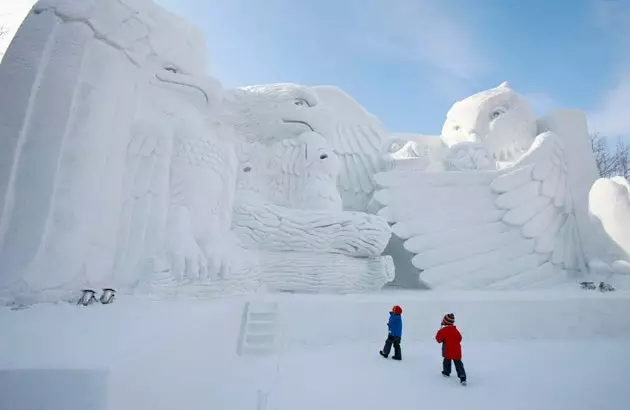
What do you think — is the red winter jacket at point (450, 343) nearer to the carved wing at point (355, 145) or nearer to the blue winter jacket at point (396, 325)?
the blue winter jacket at point (396, 325)

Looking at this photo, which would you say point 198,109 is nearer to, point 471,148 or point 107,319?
point 107,319

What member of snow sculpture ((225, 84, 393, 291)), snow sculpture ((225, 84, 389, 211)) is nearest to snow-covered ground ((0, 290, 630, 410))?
snow sculpture ((225, 84, 393, 291))

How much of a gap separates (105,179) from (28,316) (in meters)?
0.90

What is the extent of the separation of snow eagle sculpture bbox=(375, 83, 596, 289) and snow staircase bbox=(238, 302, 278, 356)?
5.91 feet

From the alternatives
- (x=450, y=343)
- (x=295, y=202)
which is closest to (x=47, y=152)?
(x=295, y=202)

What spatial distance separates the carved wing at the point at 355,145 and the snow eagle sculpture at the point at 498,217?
19.9 inches

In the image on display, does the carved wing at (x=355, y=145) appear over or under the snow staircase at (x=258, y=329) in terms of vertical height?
over

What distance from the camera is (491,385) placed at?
6.22 ft

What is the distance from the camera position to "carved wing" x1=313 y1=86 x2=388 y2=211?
4.67 metres

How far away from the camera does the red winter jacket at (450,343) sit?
6.36 feet

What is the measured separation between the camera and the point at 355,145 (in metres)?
4.86

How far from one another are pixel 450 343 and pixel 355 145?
3.30 meters

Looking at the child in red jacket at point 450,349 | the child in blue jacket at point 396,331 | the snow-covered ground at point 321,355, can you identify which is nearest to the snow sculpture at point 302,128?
the snow-covered ground at point 321,355

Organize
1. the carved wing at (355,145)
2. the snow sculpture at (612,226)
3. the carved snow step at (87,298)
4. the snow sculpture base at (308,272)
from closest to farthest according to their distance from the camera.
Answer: the carved snow step at (87,298) → the snow sculpture base at (308,272) → the snow sculpture at (612,226) → the carved wing at (355,145)
